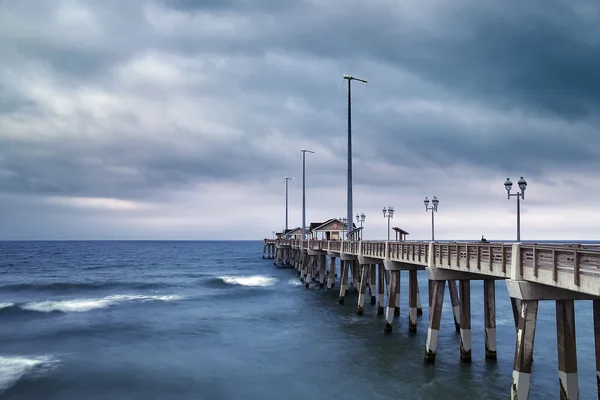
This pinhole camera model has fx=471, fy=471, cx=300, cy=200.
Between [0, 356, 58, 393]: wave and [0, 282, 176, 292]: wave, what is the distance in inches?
1204

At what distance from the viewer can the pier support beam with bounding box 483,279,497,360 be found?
18.8 m

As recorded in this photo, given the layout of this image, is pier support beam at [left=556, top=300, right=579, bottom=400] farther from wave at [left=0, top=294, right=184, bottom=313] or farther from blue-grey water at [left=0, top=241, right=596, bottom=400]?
wave at [left=0, top=294, right=184, bottom=313]

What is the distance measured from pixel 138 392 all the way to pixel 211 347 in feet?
22.6

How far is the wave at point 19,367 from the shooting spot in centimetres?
1826

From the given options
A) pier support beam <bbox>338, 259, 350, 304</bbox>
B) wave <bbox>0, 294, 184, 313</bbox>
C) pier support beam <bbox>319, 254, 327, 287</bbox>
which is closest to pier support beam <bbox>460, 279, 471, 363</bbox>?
pier support beam <bbox>338, 259, 350, 304</bbox>

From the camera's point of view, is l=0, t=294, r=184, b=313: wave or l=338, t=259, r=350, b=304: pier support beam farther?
l=0, t=294, r=184, b=313: wave

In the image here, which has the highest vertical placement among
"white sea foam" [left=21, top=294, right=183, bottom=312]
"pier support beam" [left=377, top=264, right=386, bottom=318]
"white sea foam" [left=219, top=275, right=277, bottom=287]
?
"pier support beam" [left=377, top=264, right=386, bottom=318]

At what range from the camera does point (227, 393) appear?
16797mm

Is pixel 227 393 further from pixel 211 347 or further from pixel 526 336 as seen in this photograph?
pixel 526 336

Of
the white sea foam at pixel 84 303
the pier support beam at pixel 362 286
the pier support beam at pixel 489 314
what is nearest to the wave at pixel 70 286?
the white sea foam at pixel 84 303

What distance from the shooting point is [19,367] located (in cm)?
2014

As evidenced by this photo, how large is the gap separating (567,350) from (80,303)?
1495 inches

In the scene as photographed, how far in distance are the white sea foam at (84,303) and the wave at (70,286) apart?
8.44m

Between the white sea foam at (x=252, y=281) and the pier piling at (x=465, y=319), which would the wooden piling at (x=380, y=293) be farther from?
the white sea foam at (x=252, y=281)
